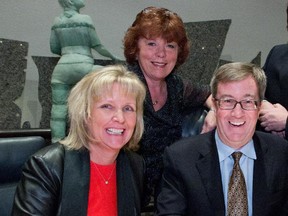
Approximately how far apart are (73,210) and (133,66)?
3.29 ft

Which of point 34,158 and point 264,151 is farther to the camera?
point 264,151

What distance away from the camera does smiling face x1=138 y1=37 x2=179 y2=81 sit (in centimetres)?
221

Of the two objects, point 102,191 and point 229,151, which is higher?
point 229,151

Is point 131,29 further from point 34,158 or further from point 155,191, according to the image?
point 34,158

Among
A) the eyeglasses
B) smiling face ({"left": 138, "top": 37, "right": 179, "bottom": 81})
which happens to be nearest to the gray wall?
smiling face ({"left": 138, "top": 37, "right": 179, "bottom": 81})

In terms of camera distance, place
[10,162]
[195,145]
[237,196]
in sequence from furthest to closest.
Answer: [10,162] → [195,145] → [237,196]

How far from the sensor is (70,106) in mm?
1677

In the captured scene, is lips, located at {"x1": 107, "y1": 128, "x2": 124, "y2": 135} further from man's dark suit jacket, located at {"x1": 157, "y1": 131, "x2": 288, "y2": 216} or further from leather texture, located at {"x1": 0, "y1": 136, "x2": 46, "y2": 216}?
leather texture, located at {"x1": 0, "y1": 136, "x2": 46, "y2": 216}

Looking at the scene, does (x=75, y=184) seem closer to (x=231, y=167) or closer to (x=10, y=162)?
(x=10, y=162)

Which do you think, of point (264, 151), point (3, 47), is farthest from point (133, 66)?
point (3, 47)

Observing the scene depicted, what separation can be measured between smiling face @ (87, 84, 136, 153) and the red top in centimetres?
9

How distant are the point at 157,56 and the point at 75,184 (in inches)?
36.6

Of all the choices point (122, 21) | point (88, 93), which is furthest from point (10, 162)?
point (122, 21)

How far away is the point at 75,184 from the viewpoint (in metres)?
1.54
